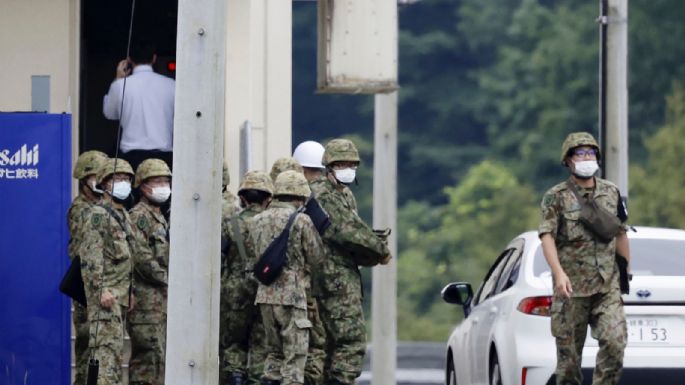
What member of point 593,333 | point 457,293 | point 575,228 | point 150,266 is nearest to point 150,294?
point 150,266

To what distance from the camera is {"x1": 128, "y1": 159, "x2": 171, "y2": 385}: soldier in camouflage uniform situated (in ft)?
47.7

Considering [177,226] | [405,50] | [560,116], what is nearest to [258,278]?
[177,226]

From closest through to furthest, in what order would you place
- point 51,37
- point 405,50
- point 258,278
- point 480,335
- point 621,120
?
point 258,278, point 480,335, point 51,37, point 621,120, point 405,50

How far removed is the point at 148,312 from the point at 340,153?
5.66 feet

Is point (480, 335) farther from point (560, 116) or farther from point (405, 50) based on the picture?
point (405, 50)

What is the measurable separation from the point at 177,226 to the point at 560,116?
52.2 m

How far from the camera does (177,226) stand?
445 inches

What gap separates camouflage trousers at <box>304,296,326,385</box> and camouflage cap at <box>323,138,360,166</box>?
98 centimetres

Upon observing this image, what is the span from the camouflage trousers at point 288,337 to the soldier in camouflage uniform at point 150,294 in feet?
2.64

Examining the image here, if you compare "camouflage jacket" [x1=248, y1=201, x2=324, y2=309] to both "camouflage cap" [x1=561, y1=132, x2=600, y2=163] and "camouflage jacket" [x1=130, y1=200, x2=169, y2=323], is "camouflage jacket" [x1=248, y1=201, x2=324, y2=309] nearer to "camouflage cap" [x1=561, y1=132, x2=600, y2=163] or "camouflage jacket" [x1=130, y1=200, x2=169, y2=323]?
"camouflage jacket" [x1=130, y1=200, x2=169, y2=323]

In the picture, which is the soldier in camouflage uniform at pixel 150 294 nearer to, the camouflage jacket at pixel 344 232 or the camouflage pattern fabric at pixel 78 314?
the camouflage pattern fabric at pixel 78 314

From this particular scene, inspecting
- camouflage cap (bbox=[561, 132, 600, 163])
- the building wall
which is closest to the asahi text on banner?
the building wall

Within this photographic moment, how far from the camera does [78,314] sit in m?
14.9

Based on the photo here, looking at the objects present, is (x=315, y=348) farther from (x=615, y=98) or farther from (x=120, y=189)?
(x=615, y=98)
